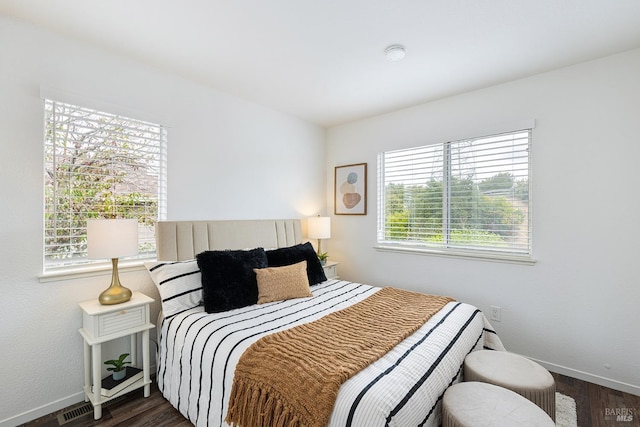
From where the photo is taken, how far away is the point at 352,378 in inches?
50.2

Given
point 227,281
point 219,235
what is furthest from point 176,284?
point 219,235

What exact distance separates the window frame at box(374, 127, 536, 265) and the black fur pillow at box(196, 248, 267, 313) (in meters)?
1.75

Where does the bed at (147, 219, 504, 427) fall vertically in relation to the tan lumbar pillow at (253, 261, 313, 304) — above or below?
below

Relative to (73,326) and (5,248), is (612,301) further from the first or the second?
(5,248)

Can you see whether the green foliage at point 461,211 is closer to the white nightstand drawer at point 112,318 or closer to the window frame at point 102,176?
the window frame at point 102,176

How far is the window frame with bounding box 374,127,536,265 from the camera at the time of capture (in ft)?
8.54

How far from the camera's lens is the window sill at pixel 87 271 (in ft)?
6.44

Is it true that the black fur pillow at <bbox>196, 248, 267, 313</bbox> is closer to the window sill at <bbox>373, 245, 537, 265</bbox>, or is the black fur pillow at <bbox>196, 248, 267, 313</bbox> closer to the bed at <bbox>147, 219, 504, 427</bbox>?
the bed at <bbox>147, 219, 504, 427</bbox>

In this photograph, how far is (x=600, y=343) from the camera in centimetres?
229

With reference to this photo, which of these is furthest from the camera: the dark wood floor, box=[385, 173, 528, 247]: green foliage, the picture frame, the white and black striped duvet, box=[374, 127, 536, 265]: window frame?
the picture frame

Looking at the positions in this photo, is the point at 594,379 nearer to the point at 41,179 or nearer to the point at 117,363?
the point at 117,363

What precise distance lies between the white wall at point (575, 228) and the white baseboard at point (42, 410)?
317 cm

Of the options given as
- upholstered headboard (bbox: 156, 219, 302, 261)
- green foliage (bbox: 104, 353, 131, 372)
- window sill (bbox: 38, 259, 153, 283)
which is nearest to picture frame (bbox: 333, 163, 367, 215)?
upholstered headboard (bbox: 156, 219, 302, 261)

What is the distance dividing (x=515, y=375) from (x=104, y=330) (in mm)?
2450
